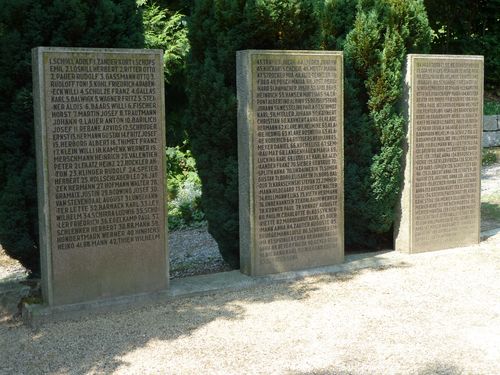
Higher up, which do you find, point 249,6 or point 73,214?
point 249,6

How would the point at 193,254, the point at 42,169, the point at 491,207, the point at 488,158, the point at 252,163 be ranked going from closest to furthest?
1. the point at 42,169
2. the point at 252,163
3. the point at 193,254
4. the point at 491,207
5. the point at 488,158

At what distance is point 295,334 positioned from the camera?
4863 mm

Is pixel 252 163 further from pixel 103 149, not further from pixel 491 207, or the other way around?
pixel 491 207

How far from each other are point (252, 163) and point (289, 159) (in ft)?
1.33

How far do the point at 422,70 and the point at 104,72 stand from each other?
3354 millimetres

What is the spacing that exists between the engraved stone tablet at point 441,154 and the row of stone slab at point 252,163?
0.6 inches

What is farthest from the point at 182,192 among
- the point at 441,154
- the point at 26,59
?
the point at 26,59

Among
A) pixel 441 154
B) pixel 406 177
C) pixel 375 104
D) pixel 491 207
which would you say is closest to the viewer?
pixel 375 104

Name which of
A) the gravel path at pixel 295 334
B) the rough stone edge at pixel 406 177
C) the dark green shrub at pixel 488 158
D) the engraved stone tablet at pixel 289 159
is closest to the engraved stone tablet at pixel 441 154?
the rough stone edge at pixel 406 177

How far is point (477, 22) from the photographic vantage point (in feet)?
62.2

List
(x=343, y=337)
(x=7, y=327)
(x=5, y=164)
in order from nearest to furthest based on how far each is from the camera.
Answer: (x=343, y=337), (x=7, y=327), (x=5, y=164)

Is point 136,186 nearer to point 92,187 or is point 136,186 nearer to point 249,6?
point 92,187

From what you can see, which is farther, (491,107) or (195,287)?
(491,107)

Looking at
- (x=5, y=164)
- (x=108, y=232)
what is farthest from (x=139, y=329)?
(x=5, y=164)
